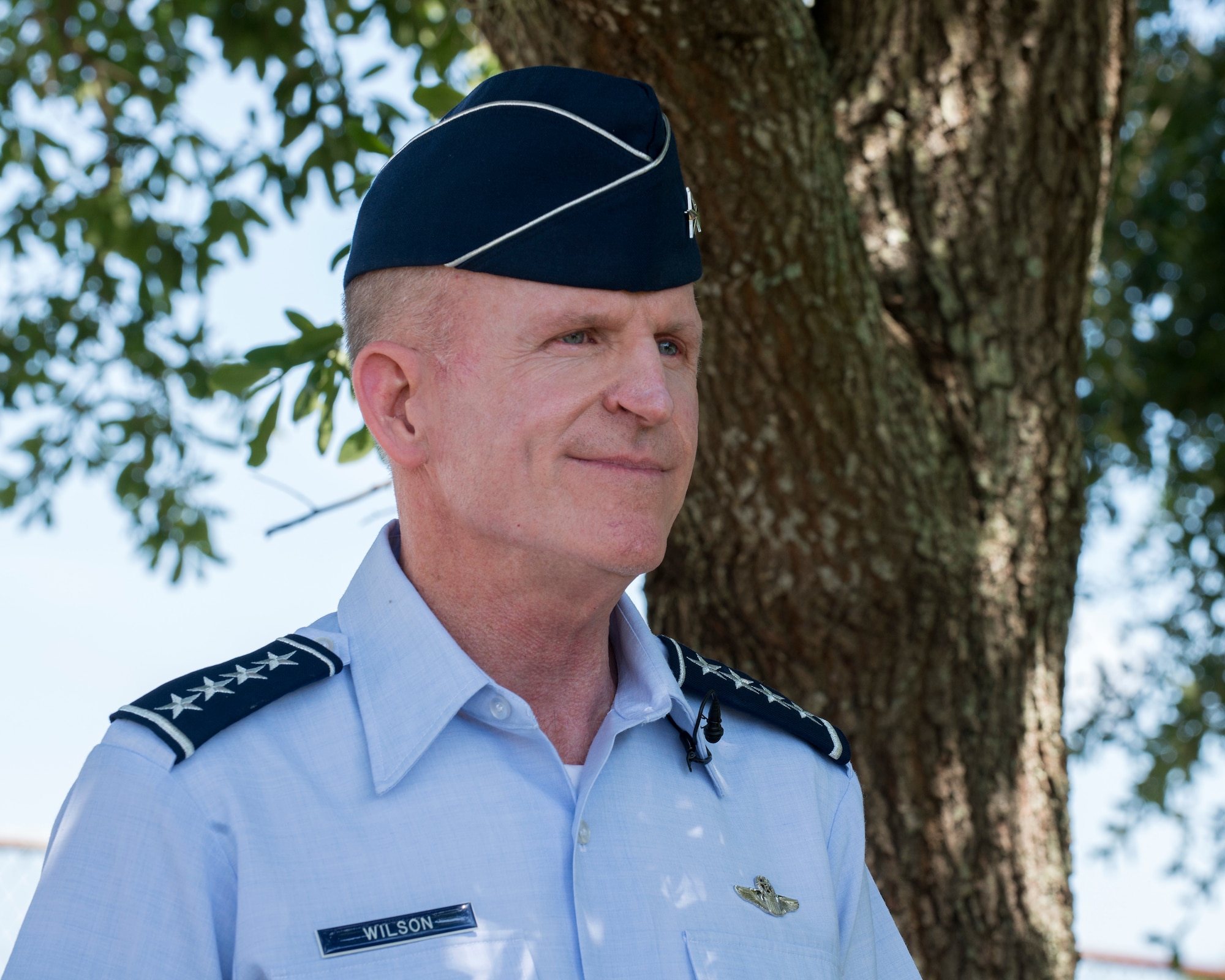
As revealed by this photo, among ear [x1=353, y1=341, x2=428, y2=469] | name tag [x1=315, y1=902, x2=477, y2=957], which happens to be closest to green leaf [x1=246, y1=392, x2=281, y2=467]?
ear [x1=353, y1=341, x2=428, y2=469]

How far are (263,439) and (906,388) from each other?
Answer: 4.26 feet

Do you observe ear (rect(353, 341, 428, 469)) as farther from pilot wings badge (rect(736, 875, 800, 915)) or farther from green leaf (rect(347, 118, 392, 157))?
green leaf (rect(347, 118, 392, 157))

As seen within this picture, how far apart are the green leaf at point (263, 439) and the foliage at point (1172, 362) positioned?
4317mm

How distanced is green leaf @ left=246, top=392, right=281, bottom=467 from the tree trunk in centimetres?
84

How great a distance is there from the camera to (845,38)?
9.27 ft

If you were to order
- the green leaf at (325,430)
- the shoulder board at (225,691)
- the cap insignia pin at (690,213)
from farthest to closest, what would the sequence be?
the green leaf at (325,430), the cap insignia pin at (690,213), the shoulder board at (225,691)

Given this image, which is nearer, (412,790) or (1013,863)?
(412,790)

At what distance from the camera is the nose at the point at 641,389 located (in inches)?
61.0

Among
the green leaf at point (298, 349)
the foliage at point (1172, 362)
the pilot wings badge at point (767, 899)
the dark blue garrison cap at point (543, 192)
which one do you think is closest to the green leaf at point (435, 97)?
the green leaf at point (298, 349)

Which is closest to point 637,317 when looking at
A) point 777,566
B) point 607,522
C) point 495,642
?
point 607,522

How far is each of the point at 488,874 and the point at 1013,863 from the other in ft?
5.26

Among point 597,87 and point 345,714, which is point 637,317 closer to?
point 597,87

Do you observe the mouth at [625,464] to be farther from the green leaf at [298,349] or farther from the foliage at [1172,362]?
the foliage at [1172,362]

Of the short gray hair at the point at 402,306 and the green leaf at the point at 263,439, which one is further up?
the short gray hair at the point at 402,306
